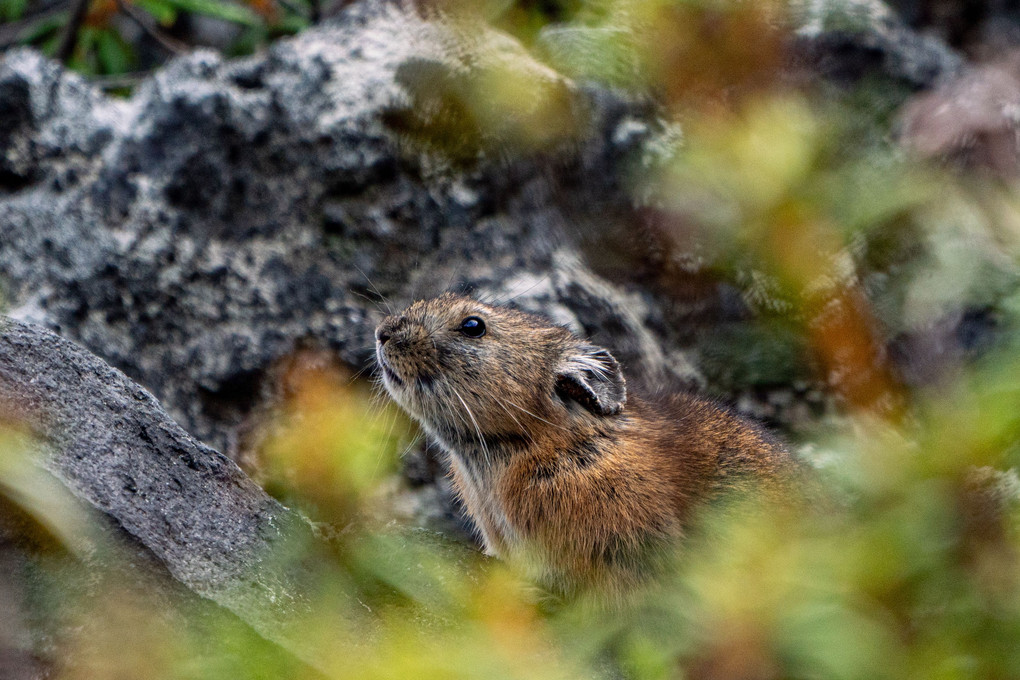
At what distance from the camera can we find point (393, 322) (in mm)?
4156

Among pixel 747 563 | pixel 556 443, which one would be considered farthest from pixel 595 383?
pixel 747 563

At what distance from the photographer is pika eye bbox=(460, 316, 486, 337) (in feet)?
13.7

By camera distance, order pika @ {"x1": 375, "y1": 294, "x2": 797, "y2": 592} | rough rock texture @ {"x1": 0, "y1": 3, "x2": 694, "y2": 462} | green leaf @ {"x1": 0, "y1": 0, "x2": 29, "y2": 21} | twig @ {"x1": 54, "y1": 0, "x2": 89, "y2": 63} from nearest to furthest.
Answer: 1. pika @ {"x1": 375, "y1": 294, "x2": 797, "y2": 592}
2. rough rock texture @ {"x1": 0, "y1": 3, "x2": 694, "y2": 462}
3. twig @ {"x1": 54, "y1": 0, "x2": 89, "y2": 63}
4. green leaf @ {"x1": 0, "y1": 0, "x2": 29, "y2": 21}

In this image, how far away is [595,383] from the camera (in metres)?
4.14

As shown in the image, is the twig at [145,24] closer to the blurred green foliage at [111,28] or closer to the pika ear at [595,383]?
the blurred green foliage at [111,28]

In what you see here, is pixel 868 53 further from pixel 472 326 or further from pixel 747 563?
pixel 747 563

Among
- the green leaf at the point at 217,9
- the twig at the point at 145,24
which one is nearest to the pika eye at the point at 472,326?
the green leaf at the point at 217,9

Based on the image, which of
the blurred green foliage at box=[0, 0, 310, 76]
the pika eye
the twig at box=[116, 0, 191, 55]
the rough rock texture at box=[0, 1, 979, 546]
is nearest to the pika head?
the pika eye

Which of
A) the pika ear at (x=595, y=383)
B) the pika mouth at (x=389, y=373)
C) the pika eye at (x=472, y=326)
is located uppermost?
the pika ear at (x=595, y=383)

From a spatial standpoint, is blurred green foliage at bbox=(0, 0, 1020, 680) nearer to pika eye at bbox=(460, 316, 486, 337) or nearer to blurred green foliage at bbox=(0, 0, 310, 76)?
pika eye at bbox=(460, 316, 486, 337)

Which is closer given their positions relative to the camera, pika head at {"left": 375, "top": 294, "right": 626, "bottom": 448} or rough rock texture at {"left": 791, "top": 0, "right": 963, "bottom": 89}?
pika head at {"left": 375, "top": 294, "right": 626, "bottom": 448}

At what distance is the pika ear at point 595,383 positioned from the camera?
4.12 metres

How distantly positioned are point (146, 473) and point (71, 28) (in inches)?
193

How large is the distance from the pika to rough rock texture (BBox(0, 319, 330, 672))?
4.09ft
